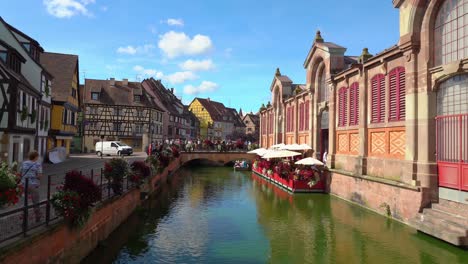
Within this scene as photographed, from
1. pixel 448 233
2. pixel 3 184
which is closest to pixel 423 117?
pixel 448 233

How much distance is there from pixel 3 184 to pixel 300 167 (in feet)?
75.0

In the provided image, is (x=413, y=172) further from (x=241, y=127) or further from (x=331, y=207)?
(x=241, y=127)

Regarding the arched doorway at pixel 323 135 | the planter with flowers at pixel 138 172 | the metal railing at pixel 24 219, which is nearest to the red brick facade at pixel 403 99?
the arched doorway at pixel 323 135

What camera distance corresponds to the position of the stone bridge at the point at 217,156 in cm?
4966

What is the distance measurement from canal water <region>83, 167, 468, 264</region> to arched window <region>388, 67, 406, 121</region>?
5.08m

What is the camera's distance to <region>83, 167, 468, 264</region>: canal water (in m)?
11.9

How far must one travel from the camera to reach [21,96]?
23.2m

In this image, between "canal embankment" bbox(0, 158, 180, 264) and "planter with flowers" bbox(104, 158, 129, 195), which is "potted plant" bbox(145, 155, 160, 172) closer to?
"canal embankment" bbox(0, 158, 180, 264)

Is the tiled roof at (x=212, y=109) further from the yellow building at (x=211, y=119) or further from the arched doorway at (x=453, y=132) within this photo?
the arched doorway at (x=453, y=132)

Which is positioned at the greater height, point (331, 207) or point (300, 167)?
point (300, 167)

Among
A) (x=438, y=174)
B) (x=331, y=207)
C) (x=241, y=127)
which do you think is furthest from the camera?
(x=241, y=127)

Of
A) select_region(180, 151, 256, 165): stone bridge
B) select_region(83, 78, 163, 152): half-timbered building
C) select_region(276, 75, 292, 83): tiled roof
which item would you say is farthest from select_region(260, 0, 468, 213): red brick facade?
select_region(83, 78, 163, 152): half-timbered building

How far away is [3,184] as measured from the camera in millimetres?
7066

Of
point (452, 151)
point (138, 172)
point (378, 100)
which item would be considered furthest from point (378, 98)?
point (138, 172)
